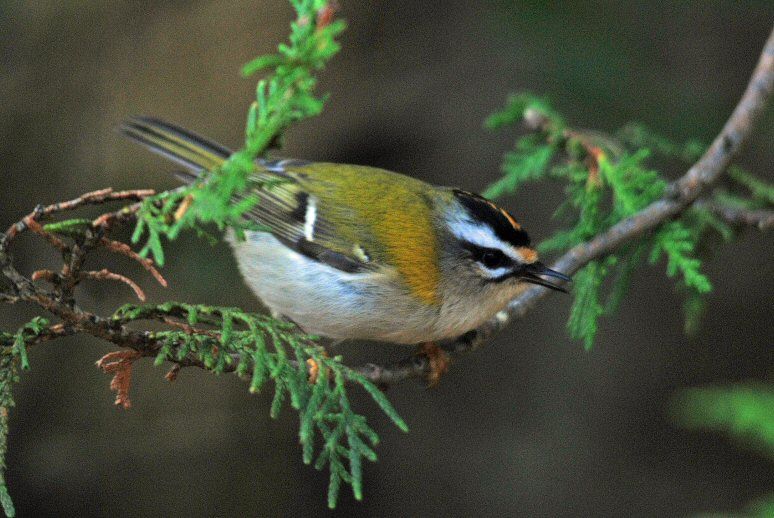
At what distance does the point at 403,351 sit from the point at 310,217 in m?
2.10

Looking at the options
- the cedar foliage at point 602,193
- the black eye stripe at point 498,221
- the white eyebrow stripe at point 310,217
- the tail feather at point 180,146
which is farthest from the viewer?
the tail feather at point 180,146

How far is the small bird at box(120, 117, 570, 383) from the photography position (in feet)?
7.43

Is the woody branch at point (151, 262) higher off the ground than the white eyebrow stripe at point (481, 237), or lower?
higher

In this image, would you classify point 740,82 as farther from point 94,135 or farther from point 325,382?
point 325,382

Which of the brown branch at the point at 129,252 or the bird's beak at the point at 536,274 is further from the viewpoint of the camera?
the bird's beak at the point at 536,274

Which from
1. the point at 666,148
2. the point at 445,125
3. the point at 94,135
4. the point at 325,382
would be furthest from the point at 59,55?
the point at 325,382

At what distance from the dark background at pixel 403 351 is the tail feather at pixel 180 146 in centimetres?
121

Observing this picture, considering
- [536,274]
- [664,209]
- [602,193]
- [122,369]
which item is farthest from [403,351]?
[122,369]

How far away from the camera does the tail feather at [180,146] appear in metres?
2.69

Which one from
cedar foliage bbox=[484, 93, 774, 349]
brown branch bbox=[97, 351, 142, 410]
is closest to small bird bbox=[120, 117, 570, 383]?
cedar foliage bbox=[484, 93, 774, 349]

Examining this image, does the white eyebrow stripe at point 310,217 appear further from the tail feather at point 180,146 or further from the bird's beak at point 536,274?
the bird's beak at point 536,274

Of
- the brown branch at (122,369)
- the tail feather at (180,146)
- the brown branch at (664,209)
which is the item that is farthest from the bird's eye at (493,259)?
the brown branch at (122,369)

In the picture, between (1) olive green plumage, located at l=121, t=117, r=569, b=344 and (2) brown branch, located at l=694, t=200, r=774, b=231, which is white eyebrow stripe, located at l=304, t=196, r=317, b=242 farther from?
(2) brown branch, located at l=694, t=200, r=774, b=231

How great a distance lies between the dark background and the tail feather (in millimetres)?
1208
